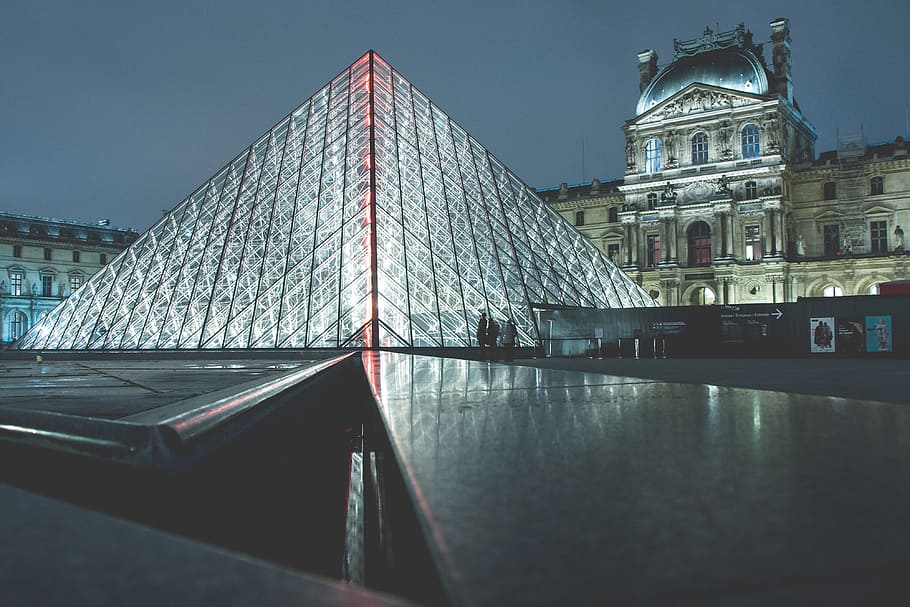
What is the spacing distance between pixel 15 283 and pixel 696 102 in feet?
172

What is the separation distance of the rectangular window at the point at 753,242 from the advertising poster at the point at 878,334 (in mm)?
24783

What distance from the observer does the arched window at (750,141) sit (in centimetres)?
4247

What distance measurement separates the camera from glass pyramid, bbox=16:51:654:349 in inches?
665

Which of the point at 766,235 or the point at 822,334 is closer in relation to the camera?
the point at 822,334

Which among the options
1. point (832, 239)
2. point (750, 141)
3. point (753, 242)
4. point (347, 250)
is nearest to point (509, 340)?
point (347, 250)

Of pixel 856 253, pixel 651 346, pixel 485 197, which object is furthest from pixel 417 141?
pixel 856 253

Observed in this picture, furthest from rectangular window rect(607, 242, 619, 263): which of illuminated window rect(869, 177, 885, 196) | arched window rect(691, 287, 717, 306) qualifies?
illuminated window rect(869, 177, 885, 196)

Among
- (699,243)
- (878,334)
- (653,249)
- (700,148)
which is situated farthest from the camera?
(653,249)

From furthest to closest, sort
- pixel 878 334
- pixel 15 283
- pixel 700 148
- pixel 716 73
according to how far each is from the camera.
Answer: pixel 15 283
pixel 716 73
pixel 700 148
pixel 878 334

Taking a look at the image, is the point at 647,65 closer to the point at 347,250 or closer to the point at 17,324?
the point at 347,250

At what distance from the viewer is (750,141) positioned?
4262 centimetres

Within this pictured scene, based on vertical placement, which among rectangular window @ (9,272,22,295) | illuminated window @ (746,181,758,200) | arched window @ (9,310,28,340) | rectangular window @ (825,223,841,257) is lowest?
arched window @ (9,310,28,340)

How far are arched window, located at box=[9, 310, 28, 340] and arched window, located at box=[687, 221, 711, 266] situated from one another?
1991 inches

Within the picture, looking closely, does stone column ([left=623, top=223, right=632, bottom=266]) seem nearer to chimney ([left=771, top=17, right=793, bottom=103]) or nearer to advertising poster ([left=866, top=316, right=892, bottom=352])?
chimney ([left=771, top=17, right=793, bottom=103])
